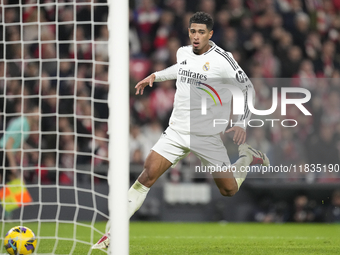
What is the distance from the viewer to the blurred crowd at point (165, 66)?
9.77 meters

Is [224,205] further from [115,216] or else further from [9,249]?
[115,216]

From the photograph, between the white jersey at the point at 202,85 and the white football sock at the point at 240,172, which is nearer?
the white jersey at the point at 202,85

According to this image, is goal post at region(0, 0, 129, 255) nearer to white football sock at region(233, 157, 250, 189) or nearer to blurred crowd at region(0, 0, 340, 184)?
blurred crowd at region(0, 0, 340, 184)

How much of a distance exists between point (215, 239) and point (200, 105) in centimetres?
211

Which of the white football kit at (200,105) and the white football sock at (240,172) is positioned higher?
the white football kit at (200,105)

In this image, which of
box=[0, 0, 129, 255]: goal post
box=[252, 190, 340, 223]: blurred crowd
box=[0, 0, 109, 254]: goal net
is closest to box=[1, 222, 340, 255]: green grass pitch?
box=[0, 0, 129, 255]: goal post

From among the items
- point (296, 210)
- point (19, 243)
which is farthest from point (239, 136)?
point (296, 210)

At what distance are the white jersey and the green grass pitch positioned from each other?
1299 millimetres

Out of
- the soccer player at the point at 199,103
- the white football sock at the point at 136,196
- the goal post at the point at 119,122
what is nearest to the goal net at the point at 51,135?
the white football sock at the point at 136,196

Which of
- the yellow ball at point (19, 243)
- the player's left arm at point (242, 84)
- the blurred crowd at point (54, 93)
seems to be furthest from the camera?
the blurred crowd at point (54, 93)

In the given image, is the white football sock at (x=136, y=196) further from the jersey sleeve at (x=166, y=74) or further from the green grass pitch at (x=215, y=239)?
the jersey sleeve at (x=166, y=74)

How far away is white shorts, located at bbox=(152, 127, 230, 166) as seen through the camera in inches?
213

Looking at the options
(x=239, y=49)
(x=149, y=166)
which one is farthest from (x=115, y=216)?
(x=239, y=49)

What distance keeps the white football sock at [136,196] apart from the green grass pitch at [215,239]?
1.50 ft
